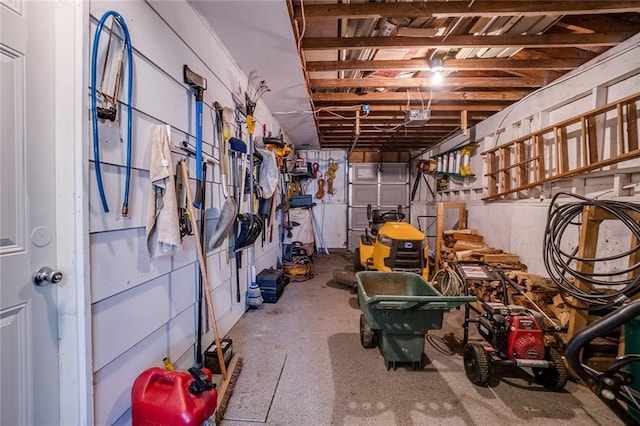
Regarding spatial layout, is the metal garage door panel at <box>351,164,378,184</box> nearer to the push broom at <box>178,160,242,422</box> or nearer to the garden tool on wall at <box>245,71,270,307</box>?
the garden tool on wall at <box>245,71,270,307</box>

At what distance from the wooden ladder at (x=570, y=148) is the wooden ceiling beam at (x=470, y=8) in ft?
2.35

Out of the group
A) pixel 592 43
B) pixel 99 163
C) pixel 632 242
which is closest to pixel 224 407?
pixel 99 163

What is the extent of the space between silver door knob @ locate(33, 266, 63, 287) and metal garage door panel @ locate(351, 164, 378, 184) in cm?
678

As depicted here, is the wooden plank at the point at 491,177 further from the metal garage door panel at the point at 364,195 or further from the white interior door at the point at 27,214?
the white interior door at the point at 27,214

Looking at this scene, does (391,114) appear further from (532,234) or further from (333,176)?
(333,176)

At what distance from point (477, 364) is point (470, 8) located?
2.60m

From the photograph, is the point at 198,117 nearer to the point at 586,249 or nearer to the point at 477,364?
the point at 477,364

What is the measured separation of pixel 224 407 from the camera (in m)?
1.66

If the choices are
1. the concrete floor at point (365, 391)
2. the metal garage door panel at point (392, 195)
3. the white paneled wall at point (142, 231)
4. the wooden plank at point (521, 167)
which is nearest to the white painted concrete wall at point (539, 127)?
the wooden plank at point (521, 167)

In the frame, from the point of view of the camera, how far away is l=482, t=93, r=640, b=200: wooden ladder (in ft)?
7.09

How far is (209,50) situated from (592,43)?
10.9 ft

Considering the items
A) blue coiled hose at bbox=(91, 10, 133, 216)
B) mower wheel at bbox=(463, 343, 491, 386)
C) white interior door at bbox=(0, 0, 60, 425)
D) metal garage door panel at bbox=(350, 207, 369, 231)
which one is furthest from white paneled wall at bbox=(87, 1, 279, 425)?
metal garage door panel at bbox=(350, 207, 369, 231)

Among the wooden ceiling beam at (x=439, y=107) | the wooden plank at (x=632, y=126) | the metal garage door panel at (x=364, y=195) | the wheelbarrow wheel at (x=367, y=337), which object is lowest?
the wheelbarrow wheel at (x=367, y=337)

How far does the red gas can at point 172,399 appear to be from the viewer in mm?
1188
